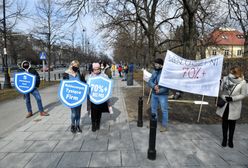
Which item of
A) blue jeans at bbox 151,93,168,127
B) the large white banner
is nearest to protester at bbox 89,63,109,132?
blue jeans at bbox 151,93,168,127

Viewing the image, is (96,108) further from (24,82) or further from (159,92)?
(24,82)

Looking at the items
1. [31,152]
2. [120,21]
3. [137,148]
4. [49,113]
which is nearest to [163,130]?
[137,148]

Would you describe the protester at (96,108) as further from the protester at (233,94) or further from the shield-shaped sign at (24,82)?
the protester at (233,94)

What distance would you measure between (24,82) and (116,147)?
3.87 meters

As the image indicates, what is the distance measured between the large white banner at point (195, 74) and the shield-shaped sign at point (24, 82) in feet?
13.9

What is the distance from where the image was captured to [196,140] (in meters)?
4.56

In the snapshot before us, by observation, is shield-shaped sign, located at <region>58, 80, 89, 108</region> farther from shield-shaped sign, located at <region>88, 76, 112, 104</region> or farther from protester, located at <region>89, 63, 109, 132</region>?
protester, located at <region>89, 63, 109, 132</region>

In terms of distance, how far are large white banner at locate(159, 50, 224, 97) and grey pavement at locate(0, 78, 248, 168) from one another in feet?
3.68

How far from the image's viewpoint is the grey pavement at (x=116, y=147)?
11.6 feet

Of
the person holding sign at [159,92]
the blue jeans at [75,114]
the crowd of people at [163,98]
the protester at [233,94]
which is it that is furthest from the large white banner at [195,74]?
the blue jeans at [75,114]

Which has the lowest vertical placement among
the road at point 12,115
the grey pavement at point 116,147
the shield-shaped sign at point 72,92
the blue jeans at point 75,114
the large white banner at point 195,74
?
the road at point 12,115

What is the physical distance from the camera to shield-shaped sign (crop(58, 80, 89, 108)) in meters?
4.70

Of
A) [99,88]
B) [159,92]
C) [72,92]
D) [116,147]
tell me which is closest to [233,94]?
[159,92]

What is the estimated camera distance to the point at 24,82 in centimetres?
618
